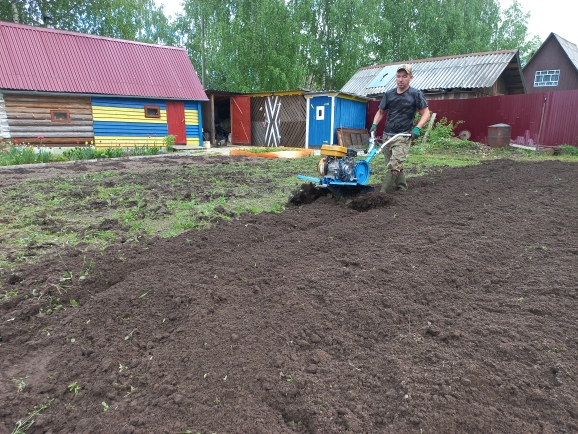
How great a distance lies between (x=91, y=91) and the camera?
600 inches

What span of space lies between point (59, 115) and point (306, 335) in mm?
16111

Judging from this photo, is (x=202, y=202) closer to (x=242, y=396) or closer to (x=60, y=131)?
(x=242, y=396)

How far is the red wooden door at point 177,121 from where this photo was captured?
1758 cm

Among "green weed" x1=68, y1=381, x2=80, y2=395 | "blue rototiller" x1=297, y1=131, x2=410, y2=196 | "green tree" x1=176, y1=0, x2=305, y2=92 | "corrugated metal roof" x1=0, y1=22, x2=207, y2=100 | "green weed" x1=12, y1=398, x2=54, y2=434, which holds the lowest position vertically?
"green weed" x1=12, y1=398, x2=54, y2=434

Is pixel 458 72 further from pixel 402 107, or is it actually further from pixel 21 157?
pixel 21 157

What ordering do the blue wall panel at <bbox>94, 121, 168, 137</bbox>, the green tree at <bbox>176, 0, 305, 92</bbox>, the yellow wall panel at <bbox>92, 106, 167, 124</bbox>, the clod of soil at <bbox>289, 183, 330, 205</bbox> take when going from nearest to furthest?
the clod of soil at <bbox>289, 183, 330, 205</bbox> < the yellow wall panel at <bbox>92, 106, 167, 124</bbox> < the blue wall panel at <bbox>94, 121, 168, 137</bbox> < the green tree at <bbox>176, 0, 305, 92</bbox>

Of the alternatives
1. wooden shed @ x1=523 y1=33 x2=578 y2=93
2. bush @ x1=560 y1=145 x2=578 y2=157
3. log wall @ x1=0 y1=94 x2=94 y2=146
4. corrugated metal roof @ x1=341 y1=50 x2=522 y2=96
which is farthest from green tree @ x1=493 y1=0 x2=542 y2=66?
log wall @ x1=0 y1=94 x2=94 y2=146

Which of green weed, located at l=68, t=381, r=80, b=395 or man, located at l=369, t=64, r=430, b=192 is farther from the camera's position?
man, located at l=369, t=64, r=430, b=192

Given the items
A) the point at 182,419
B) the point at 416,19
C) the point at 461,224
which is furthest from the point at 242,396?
the point at 416,19

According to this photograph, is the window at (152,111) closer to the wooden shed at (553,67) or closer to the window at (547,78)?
the wooden shed at (553,67)

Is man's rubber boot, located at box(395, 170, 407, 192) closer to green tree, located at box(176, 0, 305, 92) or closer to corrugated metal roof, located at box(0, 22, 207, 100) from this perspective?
corrugated metal roof, located at box(0, 22, 207, 100)

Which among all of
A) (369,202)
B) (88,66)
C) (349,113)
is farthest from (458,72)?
(369,202)

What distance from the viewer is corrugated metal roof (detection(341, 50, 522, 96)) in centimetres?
1919

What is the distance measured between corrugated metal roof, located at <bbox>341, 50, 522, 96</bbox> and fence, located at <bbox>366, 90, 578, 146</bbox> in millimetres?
3206
